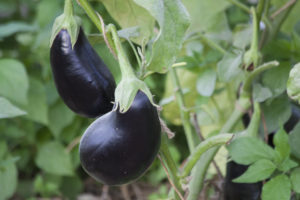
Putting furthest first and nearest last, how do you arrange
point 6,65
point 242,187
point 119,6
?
point 6,65 < point 242,187 < point 119,6

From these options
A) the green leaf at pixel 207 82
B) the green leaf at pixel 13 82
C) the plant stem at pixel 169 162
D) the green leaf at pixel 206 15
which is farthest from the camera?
the green leaf at pixel 13 82

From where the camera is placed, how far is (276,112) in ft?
2.46

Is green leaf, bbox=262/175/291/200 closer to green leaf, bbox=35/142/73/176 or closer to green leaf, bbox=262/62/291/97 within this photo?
green leaf, bbox=262/62/291/97

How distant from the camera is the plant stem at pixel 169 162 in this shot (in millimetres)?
523

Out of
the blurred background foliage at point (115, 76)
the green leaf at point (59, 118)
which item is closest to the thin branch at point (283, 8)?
the blurred background foliage at point (115, 76)

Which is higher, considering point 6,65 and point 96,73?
point 96,73

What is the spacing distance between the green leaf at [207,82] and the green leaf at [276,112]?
0.10 metres

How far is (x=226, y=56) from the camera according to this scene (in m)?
0.71

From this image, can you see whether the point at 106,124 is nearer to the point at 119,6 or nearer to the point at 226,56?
the point at 119,6

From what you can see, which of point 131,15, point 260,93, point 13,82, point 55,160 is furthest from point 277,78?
point 55,160

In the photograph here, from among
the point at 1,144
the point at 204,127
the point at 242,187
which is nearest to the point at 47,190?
the point at 1,144

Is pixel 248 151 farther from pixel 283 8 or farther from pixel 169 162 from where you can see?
pixel 283 8

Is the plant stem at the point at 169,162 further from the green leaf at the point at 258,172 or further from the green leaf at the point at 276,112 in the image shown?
the green leaf at the point at 276,112

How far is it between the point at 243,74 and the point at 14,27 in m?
0.66
